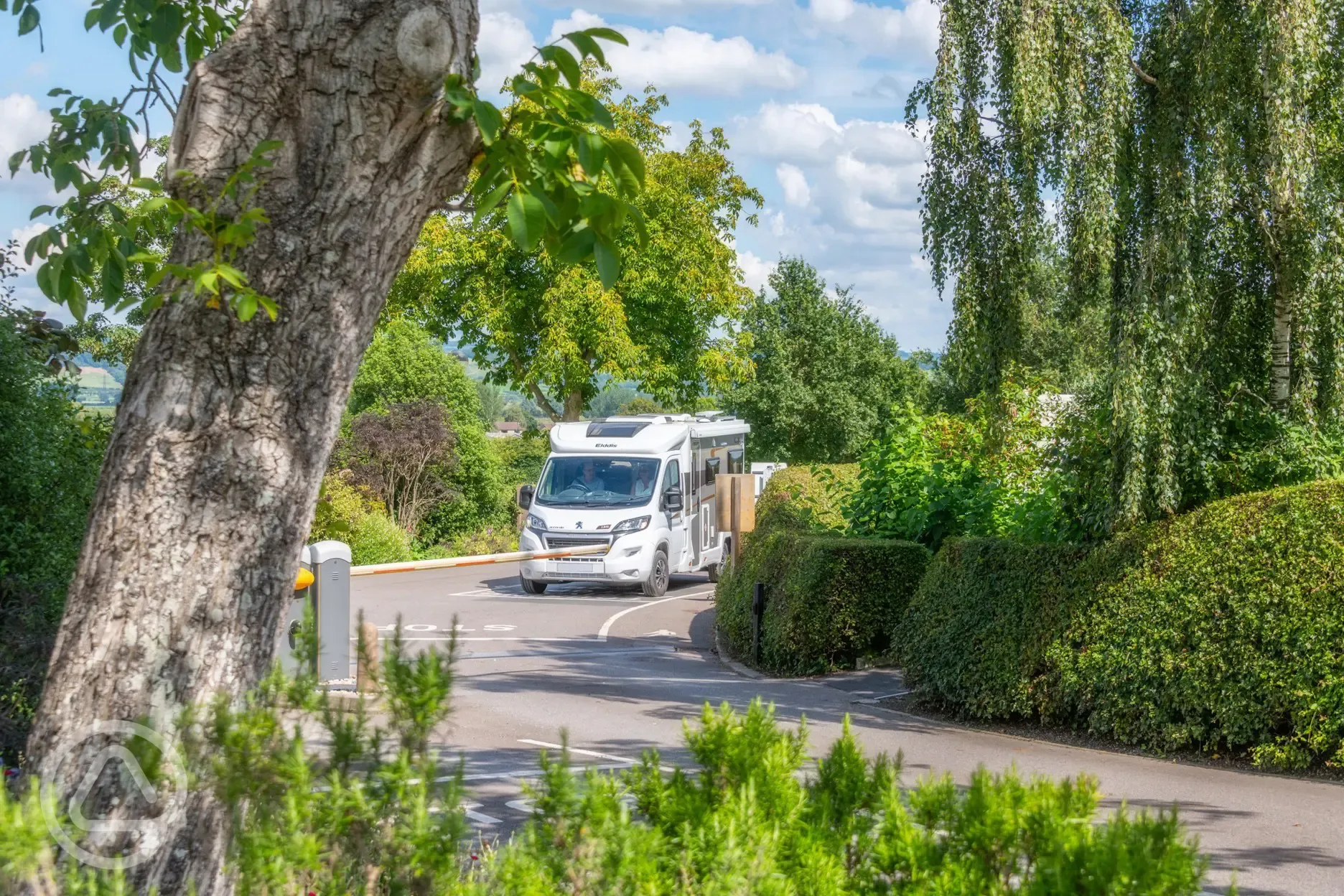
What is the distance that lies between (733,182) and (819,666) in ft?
87.9

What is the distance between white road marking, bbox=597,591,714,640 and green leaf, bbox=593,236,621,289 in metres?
14.8

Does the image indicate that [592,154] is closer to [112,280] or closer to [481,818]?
[112,280]

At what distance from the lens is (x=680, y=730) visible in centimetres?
959

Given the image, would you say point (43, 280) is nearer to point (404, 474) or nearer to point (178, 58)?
point (178, 58)

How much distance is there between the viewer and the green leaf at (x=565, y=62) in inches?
129

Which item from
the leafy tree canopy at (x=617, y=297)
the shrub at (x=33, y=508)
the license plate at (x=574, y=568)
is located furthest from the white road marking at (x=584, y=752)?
the leafy tree canopy at (x=617, y=297)

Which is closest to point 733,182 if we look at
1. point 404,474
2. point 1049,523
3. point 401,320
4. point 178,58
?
point 401,320

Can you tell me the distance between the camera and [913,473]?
1516 centimetres

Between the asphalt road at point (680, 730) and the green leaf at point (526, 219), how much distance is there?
998mm

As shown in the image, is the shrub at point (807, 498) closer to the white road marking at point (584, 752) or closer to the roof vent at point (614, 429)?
the roof vent at point (614, 429)

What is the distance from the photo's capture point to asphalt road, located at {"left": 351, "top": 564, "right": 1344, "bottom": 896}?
704cm

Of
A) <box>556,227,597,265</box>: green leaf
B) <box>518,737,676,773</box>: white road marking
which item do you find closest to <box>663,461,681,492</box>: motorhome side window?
<box>518,737,676,773</box>: white road marking

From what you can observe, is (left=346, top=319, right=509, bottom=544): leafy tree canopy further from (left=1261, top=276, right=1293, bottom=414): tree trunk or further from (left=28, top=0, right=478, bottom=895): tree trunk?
(left=28, top=0, right=478, bottom=895): tree trunk

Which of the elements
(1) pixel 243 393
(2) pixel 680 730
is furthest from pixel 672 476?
(1) pixel 243 393
